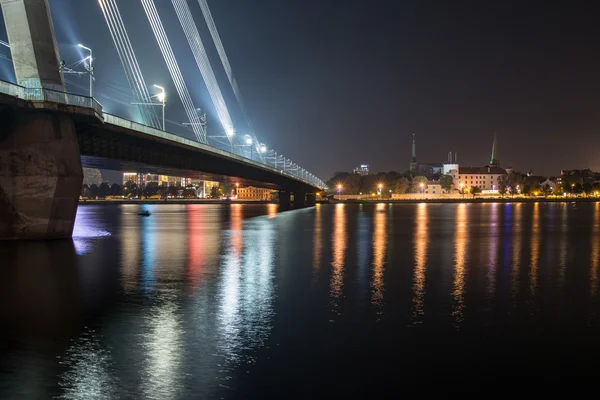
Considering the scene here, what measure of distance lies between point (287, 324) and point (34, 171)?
23483mm

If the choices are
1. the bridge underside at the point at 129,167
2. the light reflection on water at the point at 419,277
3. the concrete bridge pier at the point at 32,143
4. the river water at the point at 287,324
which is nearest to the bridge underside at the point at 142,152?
the bridge underside at the point at 129,167

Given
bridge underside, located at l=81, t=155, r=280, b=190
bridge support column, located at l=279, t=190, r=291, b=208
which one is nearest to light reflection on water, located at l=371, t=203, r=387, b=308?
bridge underside, located at l=81, t=155, r=280, b=190

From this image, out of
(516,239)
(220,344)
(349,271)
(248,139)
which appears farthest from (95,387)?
(248,139)

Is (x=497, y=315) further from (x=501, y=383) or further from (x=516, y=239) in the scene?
(x=516, y=239)

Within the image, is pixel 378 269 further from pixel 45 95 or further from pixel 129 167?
pixel 129 167

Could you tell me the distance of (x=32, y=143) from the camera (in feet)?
108

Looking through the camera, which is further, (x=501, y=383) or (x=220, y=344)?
(x=220, y=344)

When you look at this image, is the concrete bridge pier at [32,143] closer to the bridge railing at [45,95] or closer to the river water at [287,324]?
the bridge railing at [45,95]

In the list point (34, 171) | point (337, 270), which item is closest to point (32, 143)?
point (34, 171)

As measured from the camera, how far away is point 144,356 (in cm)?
1177

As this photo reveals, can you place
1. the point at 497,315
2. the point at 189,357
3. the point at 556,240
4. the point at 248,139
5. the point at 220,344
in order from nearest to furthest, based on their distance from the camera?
the point at 189,357 → the point at 220,344 → the point at 497,315 → the point at 556,240 → the point at 248,139

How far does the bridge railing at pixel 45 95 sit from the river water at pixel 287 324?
842 cm

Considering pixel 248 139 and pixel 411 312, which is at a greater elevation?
pixel 248 139

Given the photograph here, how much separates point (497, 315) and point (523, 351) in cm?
353
